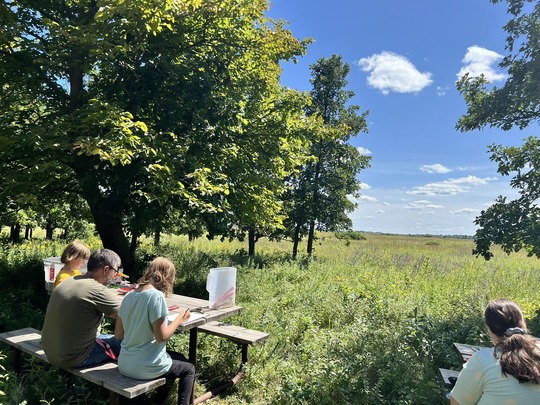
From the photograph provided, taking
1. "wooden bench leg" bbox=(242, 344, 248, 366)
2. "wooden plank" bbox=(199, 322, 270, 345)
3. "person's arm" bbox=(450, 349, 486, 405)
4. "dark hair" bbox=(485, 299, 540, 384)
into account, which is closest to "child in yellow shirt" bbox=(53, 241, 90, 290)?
"wooden plank" bbox=(199, 322, 270, 345)

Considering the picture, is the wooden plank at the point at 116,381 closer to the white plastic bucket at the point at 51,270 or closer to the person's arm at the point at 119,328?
the person's arm at the point at 119,328

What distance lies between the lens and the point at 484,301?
7.35 m

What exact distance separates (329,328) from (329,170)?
9075 mm

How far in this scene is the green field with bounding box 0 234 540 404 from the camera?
13.7 ft

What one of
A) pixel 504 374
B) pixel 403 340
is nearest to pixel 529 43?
pixel 403 340

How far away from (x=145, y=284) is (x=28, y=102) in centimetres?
710

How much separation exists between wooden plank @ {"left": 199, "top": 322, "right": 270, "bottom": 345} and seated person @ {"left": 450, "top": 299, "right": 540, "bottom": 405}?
2.62 metres

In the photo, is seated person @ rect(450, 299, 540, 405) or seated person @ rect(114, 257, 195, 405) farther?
seated person @ rect(114, 257, 195, 405)

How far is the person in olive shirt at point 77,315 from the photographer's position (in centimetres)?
345

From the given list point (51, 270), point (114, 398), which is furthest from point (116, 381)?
point (51, 270)

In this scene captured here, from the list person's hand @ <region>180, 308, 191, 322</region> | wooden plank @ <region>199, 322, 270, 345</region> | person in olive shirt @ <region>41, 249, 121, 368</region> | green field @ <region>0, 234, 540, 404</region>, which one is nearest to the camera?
person in olive shirt @ <region>41, 249, 121, 368</region>

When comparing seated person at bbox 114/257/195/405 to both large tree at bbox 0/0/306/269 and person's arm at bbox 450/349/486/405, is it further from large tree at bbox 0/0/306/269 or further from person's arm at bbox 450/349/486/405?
large tree at bbox 0/0/306/269

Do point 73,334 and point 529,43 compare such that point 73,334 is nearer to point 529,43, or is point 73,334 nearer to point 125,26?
point 125,26

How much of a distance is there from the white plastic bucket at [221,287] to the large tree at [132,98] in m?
2.21
